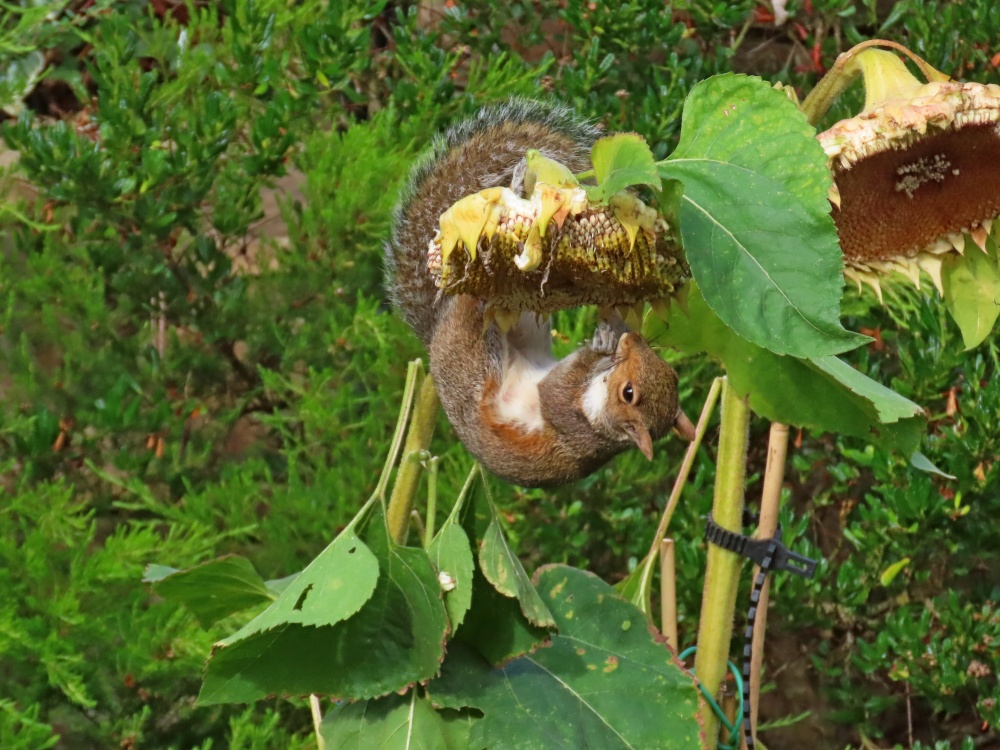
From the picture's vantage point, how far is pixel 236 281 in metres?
1.19

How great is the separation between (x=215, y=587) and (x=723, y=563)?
31 centimetres

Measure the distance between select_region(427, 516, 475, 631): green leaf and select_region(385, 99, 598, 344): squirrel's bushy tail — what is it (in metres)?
0.15

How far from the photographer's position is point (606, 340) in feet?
1.72

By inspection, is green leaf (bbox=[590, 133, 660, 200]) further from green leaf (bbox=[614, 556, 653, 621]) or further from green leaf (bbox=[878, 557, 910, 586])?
green leaf (bbox=[878, 557, 910, 586])

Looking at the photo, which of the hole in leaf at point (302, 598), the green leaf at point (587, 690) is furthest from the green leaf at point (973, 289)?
the hole in leaf at point (302, 598)

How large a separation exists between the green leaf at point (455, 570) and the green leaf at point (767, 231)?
0.23 meters

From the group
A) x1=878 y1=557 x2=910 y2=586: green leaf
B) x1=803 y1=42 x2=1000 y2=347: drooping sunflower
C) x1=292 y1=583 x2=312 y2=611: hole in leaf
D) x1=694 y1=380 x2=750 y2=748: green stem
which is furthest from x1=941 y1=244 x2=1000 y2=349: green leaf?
x1=878 y1=557 x2=910 y2=586: green leaf

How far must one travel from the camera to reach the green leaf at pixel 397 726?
20.4 inches

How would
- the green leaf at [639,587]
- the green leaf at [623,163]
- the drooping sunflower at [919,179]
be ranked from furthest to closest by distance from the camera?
the green leaf at [639,587], the drooping sunflower at [919,179], the green leaf at [623,163]

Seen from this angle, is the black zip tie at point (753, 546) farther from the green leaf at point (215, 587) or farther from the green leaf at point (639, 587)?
the green leaf at point (215, 587)

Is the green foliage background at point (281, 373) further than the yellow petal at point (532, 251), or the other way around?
the green foliage background at point (281, 373)

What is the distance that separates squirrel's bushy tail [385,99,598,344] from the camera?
0.55 meters

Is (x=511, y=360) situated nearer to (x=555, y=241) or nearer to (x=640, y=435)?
(x=640, y=435)

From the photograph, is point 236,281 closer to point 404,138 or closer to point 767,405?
point 404,138
